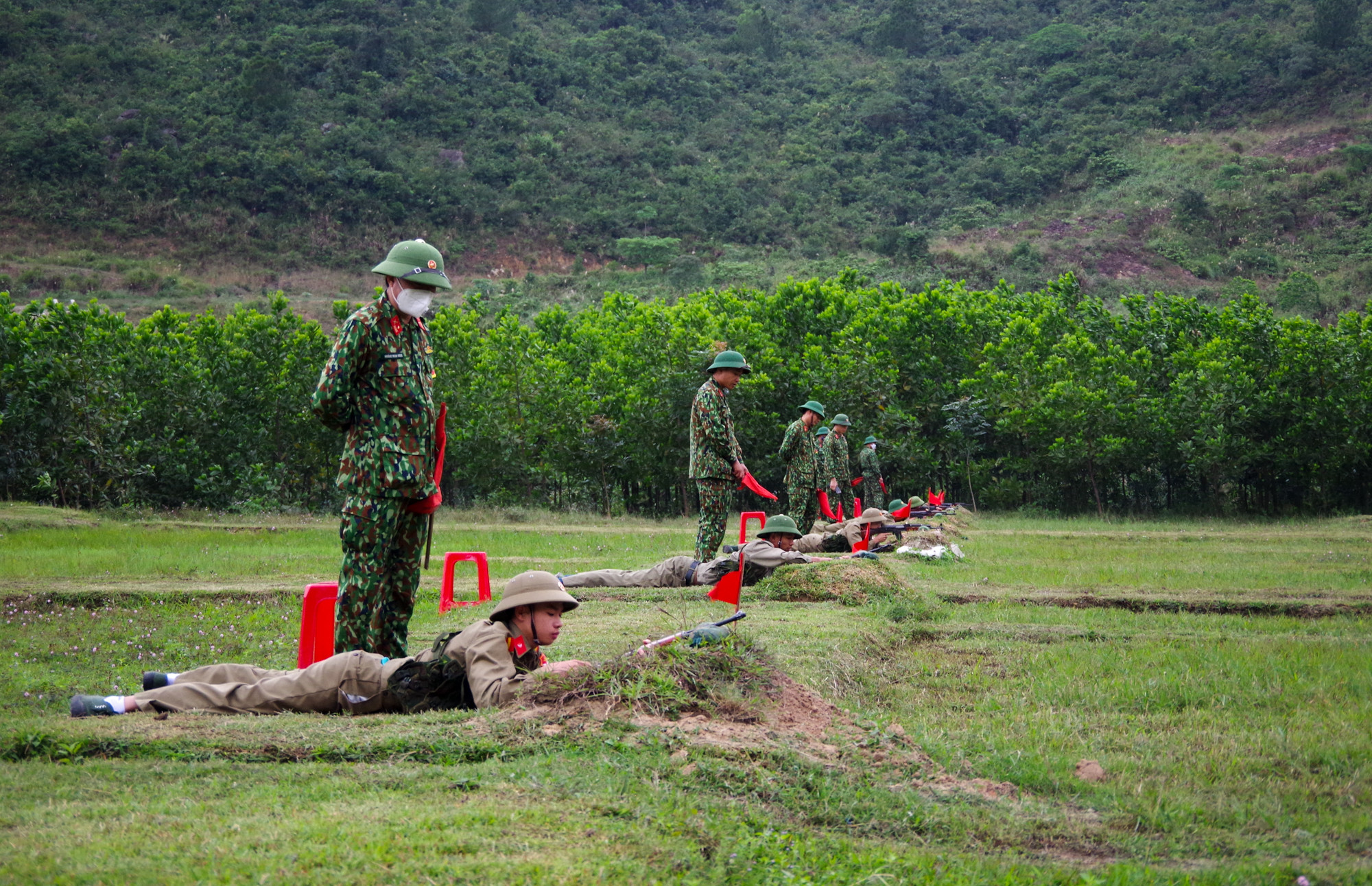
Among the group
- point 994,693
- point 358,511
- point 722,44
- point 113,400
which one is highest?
point 722,44

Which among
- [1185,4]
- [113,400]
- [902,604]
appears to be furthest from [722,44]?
[902,604]

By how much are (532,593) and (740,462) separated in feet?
17.6

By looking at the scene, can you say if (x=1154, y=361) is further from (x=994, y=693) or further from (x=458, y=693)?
(x=458, y=693)

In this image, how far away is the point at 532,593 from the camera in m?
5.56

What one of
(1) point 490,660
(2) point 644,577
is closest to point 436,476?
(1) point 490,660

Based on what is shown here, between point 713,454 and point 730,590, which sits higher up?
point 713,454

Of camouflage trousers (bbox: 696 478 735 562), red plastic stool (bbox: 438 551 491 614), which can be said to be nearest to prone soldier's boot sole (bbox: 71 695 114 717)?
red plastic stool (bbox: 438 551 491 614)

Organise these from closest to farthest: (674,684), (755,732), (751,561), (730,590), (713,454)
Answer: (755,732) → (674,684) → (730,590) → (713,454) → (751,561)

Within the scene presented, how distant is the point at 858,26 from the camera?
86312 mm

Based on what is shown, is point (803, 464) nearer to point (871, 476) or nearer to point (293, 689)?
point (871, 476)

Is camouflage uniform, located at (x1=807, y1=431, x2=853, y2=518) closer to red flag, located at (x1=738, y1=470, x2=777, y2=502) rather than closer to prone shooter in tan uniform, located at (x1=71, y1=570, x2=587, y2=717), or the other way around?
red flag, located at (x1=738, y1=470, x2=777, y2=502)

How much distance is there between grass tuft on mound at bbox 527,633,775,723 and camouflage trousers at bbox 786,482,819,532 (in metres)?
10.5

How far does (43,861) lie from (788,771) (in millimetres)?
2727

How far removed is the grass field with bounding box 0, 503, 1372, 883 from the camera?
3539 mm
